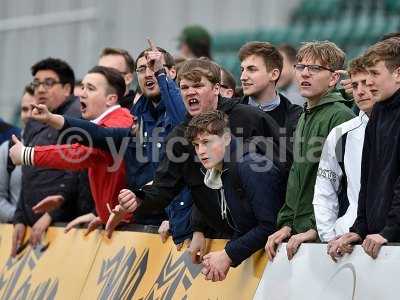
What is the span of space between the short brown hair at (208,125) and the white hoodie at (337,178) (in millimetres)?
679

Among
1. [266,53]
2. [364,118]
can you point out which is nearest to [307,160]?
[364,118]

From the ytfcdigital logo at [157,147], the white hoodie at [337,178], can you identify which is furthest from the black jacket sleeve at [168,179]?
the white hoodie at [337,178]

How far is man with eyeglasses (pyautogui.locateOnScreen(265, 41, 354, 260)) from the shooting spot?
7430 mm

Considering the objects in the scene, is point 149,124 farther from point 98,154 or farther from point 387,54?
point 387,54

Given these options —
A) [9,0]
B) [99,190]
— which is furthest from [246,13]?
[99,190]

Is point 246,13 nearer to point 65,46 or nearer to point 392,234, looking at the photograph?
point 65,46

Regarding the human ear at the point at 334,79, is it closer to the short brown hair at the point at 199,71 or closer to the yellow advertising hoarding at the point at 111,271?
the short brown hair at the point at 199,71

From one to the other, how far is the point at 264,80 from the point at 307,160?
136 cm

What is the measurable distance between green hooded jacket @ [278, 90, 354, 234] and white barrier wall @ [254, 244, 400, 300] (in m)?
0.21

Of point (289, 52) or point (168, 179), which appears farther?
point (289, 52)

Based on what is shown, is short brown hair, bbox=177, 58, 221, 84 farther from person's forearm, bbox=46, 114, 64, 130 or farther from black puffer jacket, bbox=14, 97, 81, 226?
black puffer jacket, bbox=14, 97, 81, 226

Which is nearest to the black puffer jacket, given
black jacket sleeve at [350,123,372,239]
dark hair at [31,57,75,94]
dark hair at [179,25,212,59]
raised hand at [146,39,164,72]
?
dark hair at [31,57,75,94]

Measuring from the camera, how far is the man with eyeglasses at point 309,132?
293 inches

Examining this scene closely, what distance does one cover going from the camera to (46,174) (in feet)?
37.5
